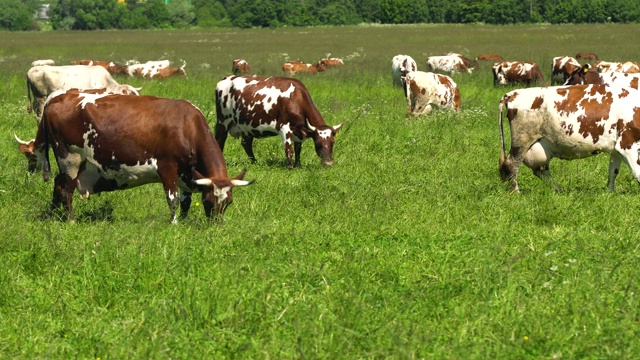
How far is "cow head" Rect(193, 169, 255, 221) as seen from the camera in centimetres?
942

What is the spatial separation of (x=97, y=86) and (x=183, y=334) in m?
12.5

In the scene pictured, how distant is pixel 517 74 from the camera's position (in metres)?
29.7

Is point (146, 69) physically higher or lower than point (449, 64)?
Answer: higher

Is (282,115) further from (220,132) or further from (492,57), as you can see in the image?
(492,57)

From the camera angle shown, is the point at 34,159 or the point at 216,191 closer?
the point at 216,191

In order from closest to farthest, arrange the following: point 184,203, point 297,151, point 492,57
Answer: point 184,203 < point 297,151 < point 492,57

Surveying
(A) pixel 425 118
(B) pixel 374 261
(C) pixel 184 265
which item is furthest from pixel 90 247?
(A) pixel 425 118

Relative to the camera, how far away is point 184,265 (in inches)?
303

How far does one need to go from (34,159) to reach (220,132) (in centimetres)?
386

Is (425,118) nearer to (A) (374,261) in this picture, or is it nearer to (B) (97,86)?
(B) (97,86)

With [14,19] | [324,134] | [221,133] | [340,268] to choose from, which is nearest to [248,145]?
[221,133]

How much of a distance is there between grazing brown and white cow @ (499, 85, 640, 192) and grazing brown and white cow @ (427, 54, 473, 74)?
77.2 feet

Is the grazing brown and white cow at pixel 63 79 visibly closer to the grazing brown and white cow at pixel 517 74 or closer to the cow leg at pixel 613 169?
the cow leg at pixel 613 169

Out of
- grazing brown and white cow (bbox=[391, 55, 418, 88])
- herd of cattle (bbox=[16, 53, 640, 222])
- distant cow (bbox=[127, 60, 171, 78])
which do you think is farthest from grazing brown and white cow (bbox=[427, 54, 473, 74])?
herd of cattle (bbox=[16, 53, 640, 222])
